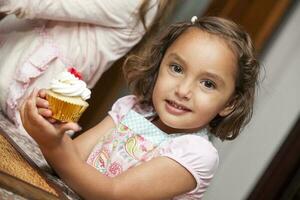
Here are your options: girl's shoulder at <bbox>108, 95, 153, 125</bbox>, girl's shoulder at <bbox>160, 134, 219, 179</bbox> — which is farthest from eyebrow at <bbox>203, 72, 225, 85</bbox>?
girl's shoulder at <bbox>108, 95, 153, 125</bbox>

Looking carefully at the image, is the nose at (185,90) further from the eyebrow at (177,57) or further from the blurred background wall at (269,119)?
the blurred background wall at (269,119)

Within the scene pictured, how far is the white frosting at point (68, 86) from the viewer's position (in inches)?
45.8

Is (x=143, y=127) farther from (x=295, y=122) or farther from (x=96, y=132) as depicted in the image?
(x=295, y=122)

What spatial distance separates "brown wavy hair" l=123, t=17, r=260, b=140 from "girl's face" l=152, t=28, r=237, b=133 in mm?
34

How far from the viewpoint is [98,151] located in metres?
1.39

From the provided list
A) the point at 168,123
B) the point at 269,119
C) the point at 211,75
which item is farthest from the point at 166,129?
the point at 269,119

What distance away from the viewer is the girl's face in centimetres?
127

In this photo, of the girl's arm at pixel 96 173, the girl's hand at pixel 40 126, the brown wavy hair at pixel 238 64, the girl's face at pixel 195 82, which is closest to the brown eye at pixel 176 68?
the girl's face at pixel 195 82

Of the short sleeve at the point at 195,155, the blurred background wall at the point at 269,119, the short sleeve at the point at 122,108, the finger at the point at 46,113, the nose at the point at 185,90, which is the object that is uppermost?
the nose at the point at 185,90

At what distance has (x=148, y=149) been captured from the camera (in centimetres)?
130

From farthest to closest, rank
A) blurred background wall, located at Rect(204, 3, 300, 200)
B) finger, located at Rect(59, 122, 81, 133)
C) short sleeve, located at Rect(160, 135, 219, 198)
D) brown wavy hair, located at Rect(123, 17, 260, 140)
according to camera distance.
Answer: blurred background wall, located at Rect(204, 3, 300, 200) → brown wavy hair, located at Rect(123, 17, 260, 140) → short sleeve, located at Rect(160, 135, 219, 198) → finger, located at Rect(59, 122, 81, 133)

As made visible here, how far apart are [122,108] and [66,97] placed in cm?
32

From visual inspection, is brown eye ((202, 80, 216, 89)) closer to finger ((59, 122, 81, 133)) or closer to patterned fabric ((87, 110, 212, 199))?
patterned fabric ((87, 110, 212, 199))

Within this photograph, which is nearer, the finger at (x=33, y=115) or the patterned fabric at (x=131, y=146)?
the finger at (x=33, y=115)
